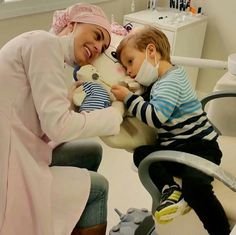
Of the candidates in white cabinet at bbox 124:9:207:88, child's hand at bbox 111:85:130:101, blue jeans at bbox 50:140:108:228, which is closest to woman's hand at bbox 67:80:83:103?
child's hand at bbox 111:85:130:101

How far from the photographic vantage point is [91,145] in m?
1.41

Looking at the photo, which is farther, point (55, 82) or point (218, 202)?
point (218, 202)

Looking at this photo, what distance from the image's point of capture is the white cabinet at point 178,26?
8.14 ft

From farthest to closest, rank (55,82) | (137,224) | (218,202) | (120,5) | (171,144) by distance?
(120,5) < (137,224) < (171,144) < (218,202) < (55,82)

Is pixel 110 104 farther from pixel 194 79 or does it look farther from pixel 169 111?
pixel 194 79

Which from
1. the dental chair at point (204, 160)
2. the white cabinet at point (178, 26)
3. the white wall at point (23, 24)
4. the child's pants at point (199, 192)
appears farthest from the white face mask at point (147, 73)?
the white cabinet at point (178, 26)

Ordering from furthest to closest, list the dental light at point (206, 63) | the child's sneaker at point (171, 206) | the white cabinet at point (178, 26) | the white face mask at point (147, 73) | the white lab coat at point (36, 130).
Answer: the white cabinet at point (178, 26)
the dental light at point (206, 63)
the white face mask at point (147, 73)
the child's sneaker at point (171, 206)
the white lab coat at point (36, 130)

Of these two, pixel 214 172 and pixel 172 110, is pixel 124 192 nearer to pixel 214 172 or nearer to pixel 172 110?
pixel 172 110

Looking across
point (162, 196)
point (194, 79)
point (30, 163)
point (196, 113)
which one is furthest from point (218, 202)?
point (194, 79)

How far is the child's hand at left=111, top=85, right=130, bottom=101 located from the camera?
124cm

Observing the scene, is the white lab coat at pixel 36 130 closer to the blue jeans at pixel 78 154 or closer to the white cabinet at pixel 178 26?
the blue jeans at pixel 78 154

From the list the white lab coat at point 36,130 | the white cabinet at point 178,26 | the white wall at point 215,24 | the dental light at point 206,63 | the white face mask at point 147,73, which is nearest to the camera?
the white lab coat at point 36,130

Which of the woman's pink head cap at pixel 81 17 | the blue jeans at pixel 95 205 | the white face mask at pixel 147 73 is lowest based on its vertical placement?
the blue jeans at pixel 95 205

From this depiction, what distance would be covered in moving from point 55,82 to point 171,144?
0.50 meters
